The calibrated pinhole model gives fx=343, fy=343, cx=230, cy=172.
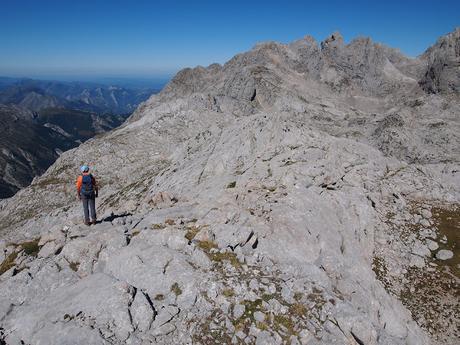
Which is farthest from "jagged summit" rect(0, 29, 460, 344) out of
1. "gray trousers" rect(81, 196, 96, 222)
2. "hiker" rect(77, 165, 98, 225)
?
"hiker" rect(77, 165, 98, 225)

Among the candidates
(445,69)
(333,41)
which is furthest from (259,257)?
(333,41)

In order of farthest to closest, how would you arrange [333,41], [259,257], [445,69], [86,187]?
1. [333,41]
2. [445,69]
3. [86,187]
4. [259,257]

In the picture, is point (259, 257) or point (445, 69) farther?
point (445, 69)

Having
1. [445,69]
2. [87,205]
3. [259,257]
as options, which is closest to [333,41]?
[445,69]

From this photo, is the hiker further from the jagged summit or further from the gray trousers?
the jagged summit

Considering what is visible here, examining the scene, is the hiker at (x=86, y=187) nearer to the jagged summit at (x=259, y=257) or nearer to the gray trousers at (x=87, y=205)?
the gray trousers at (x=87, y=205)

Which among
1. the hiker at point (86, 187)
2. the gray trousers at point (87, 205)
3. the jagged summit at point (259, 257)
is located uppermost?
the hiker at point (86, 187)

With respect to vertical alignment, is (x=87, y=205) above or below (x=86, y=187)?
below

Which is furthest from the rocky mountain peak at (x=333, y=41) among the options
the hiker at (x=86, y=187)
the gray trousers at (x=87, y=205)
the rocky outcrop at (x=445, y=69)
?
the gray trousers at (x=87, y=205)

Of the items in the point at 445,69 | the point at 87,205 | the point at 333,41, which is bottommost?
the point at 87,205

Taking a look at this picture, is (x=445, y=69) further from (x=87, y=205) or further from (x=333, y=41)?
(x=87, y=205)

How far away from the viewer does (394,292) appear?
22.8 m

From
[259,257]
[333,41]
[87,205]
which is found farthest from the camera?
[333,41]

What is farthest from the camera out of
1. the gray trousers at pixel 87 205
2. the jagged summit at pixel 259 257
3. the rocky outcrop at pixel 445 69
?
the rocky outcrop at pixel 445 69
